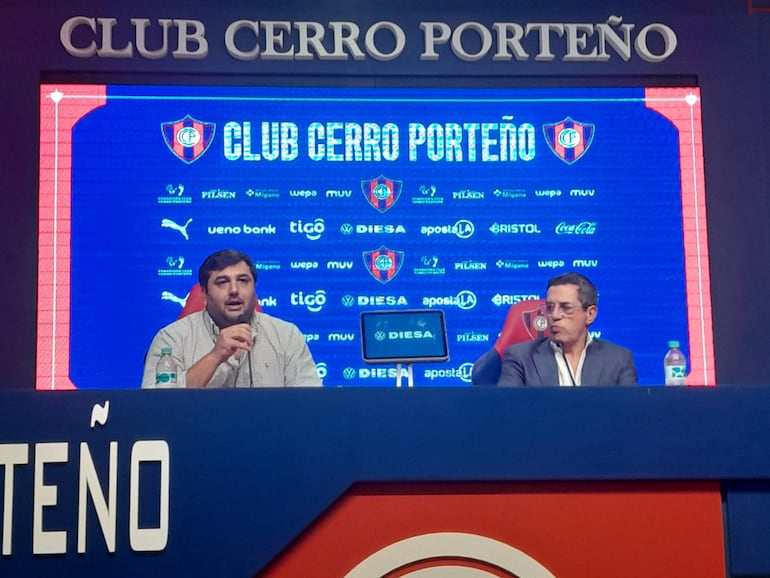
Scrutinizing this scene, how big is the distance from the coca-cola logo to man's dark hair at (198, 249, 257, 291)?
1184 millimetres

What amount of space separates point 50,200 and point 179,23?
2.86 feet

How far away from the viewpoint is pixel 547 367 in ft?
13.2

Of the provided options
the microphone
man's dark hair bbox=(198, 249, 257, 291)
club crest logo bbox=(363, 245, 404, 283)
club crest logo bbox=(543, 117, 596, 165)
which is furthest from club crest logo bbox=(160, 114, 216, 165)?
the microphone

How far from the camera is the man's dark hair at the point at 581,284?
422 cm

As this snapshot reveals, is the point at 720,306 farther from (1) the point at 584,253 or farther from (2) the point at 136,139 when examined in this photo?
(2) the point at 136,139

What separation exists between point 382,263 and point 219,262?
2.01 ft

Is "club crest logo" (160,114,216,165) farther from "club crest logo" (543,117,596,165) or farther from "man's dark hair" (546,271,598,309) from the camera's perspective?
"man's dark hair" (546,271,598,309)

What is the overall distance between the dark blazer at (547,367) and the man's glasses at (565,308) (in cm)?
15

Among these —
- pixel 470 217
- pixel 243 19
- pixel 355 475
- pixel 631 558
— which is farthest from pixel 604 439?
pixel 243 19

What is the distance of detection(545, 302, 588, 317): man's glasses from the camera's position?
4.17 meters

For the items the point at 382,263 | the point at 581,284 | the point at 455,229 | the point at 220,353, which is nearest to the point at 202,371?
the point at 220,353

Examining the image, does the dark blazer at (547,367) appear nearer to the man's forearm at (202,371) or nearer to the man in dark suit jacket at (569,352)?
the man in dark suit jacket at (569,352)

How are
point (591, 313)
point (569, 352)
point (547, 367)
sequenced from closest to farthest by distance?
1. point (547, 367)
2. point (569, 352)
3. point (591, 313)

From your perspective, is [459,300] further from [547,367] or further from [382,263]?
[547,367]
